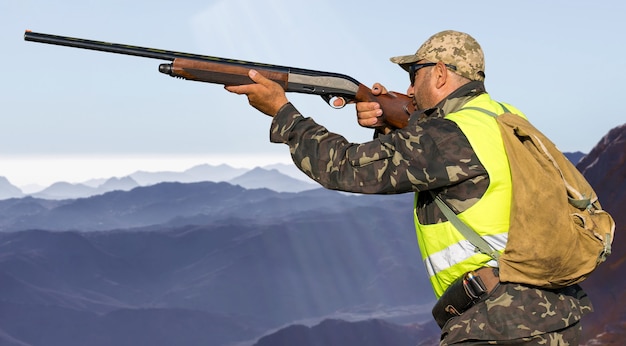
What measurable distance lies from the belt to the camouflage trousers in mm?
31

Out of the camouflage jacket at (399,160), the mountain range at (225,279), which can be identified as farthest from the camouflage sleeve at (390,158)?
the mountain range at (225,279)

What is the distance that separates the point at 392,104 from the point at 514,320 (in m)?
1.86

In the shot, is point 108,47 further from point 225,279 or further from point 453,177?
point 225,279

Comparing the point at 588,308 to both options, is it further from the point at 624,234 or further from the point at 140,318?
the point at 140,318

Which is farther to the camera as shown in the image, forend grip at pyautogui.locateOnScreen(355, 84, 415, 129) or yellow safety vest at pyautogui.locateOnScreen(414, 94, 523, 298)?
forend grip at pyautogui.locateOnScreen(355, 84, 415, 129)

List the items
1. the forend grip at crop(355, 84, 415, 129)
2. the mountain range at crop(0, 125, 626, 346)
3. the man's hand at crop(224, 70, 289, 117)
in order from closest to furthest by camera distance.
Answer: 1. the man's hand at crop(224, 70, 289, 117)
2. the forend grip at crop(355, 84, 415, 129)
3. the mountain range at crop(0, 125, 626, 346)

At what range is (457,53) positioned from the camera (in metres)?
4.74

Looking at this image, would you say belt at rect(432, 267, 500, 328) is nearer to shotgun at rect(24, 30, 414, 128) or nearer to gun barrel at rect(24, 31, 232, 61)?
shotgun at rect(24, 30, 414, 128)

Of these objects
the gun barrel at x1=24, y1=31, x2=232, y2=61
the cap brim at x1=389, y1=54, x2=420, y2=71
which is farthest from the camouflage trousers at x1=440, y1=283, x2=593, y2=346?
the gun barrel at x1=24, y1=31, x2=232, y2=61

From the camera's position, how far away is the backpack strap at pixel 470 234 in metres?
4.52

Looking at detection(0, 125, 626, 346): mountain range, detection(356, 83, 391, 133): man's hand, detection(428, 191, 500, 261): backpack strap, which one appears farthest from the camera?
detection(0, 125, 626, 346): mountain range

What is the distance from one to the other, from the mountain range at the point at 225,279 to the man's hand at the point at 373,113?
1822 inches

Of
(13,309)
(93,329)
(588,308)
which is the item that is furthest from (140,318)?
(588,308)

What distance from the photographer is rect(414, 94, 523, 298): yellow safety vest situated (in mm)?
4445
